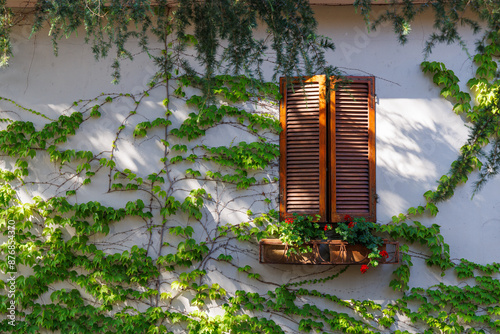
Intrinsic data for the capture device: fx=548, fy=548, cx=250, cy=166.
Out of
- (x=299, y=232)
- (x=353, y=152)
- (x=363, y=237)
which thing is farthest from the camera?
(x=353, y=152)

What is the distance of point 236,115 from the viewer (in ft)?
15.9

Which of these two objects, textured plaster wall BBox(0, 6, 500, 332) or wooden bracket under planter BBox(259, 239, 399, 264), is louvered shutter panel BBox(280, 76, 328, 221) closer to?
textured plaster wall BBox(0, 6, 500, 332)

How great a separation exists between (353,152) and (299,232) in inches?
33.2

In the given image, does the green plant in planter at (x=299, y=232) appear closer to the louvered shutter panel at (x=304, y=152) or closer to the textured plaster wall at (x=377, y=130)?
the louvered shutter panel at (x=304, y=152)

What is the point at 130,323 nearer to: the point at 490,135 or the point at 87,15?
the point at 87,15

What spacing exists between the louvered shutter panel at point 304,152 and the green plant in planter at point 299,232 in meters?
0.11

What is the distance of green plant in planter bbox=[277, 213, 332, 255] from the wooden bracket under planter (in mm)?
49

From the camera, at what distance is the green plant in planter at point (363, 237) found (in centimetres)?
431

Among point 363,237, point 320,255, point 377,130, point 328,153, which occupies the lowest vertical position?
point 320,255

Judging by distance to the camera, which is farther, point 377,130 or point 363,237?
point 377,130

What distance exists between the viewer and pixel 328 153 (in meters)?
4.70

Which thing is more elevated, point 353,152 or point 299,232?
point 353,152

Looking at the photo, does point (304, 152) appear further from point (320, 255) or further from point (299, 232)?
point (320, 255)

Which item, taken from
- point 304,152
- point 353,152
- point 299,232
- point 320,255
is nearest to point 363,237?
point 320,255
